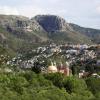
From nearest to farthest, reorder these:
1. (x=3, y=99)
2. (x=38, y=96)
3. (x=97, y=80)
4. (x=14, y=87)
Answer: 1. (x=3, y=99)
2. (x=38, y=96)
3. (x=14, y=87)
4. (x=97, y=80)

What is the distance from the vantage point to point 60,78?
94.5m

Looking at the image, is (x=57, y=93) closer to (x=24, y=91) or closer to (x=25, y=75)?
(x=24, y=91)

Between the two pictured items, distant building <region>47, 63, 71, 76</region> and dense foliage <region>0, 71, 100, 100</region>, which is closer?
dense foliage <region>0, 71, 100, 100</region>

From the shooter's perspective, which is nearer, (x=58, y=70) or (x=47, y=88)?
(x=47, y=88)

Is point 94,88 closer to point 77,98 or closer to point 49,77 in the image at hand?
point 49,77

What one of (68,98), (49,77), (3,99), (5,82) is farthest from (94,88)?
(3,99)

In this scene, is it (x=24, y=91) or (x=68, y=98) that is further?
(x=24, y=91)

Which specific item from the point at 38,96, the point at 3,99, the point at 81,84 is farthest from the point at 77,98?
the point at 81,84

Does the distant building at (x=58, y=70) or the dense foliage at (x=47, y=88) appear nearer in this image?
the dense foliage at (x=47, y=88)

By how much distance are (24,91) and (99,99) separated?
13.6 metres

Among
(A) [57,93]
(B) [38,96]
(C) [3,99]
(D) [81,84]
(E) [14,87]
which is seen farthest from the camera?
(D) [81,84]

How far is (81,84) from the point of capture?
89.1m

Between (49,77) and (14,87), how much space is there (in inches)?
721

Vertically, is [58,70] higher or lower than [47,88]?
lower
